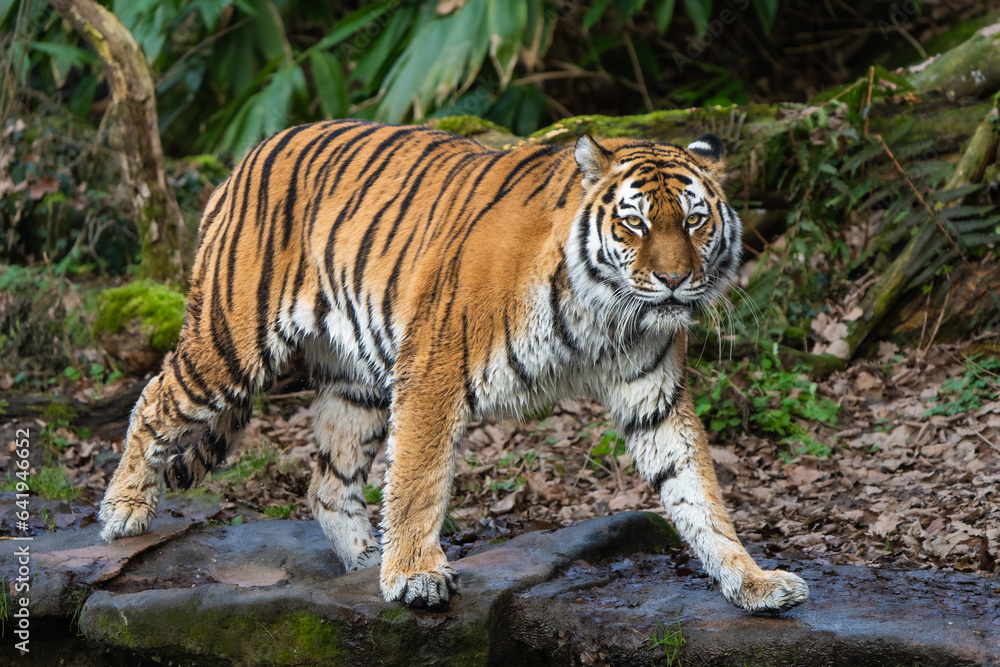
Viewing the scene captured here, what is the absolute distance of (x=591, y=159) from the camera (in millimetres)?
3701

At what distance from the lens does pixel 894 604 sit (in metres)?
3.46

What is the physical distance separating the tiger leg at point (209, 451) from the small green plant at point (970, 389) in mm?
4025

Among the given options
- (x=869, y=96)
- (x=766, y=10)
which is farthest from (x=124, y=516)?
(x=766, y=10)

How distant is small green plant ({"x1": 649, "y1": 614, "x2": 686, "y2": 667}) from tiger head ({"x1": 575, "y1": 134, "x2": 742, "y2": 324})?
110 cm

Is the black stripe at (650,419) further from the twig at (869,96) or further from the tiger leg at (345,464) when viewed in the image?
the twig at (869,96)

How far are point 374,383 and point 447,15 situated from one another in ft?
18.5

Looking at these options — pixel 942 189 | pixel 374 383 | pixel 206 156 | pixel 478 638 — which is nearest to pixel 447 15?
pixel 206 156

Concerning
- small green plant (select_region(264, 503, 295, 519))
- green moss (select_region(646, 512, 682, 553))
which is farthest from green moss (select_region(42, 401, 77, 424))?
green moss (select_region(646, 512, 682, 553))

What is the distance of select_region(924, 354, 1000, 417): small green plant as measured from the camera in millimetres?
5793

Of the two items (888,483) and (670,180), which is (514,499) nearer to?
(888,483)

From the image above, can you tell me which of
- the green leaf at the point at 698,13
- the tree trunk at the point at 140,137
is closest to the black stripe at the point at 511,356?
the tree trunk at the point at 140,137

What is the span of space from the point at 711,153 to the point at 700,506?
141 centimetres

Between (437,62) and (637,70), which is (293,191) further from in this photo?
(637,70)

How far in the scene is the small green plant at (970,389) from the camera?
5793 mm
